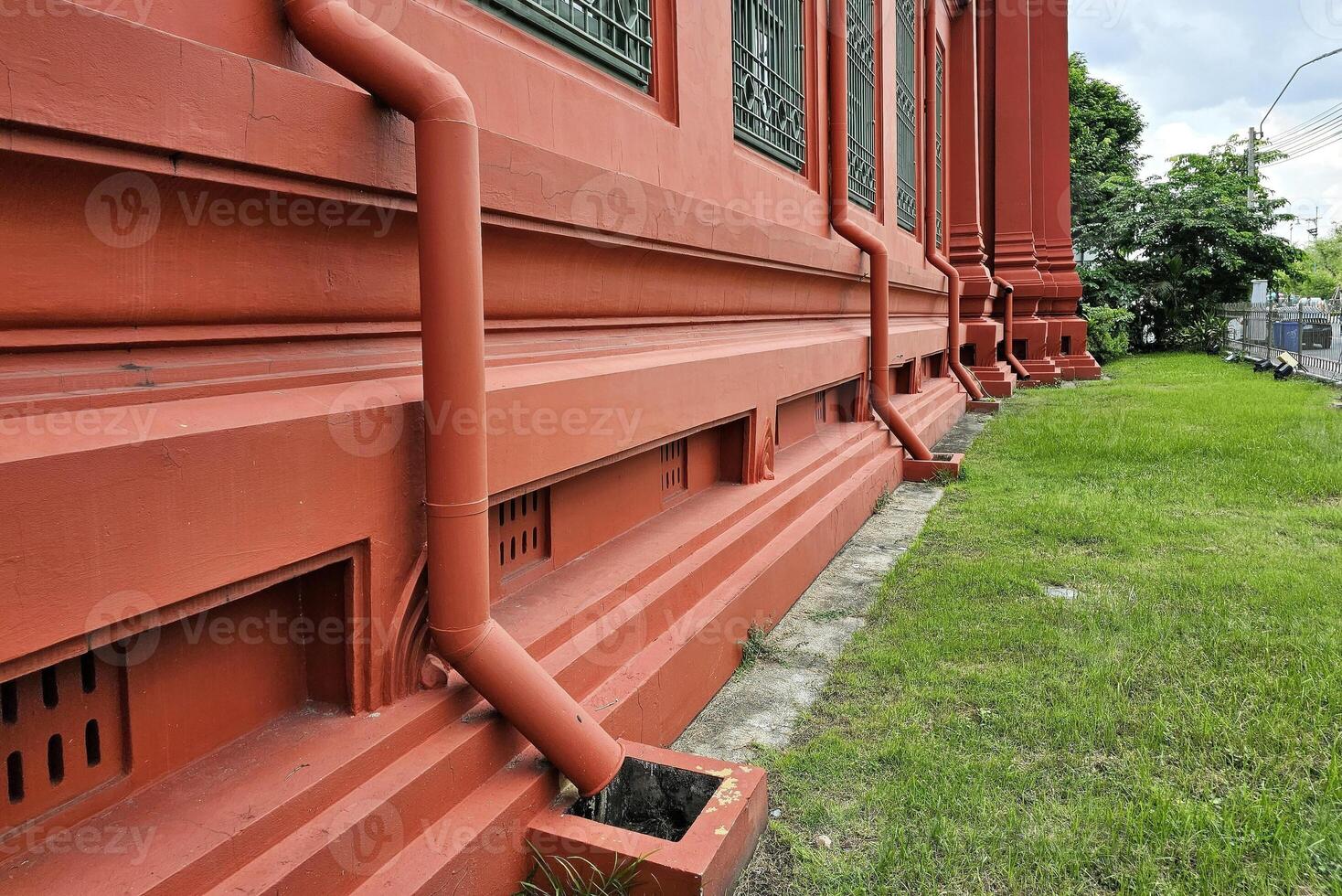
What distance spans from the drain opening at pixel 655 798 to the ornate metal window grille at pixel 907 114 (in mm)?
7150

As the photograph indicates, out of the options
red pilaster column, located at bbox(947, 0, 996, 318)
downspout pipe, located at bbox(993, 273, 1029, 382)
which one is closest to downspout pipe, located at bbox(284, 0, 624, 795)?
red pilaster column, located at bbox(947, 0, 996, 318)

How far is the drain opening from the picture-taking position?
2.29 meters

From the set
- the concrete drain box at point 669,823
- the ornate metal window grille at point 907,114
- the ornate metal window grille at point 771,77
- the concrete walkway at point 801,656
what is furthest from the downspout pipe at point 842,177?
the concrete drain box at point 669,823

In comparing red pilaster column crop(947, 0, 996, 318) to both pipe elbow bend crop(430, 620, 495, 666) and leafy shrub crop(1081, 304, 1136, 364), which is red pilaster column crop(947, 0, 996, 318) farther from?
pipe elbow bend crop(430, 620, 495, 666)

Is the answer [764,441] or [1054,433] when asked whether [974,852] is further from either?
[1054,433]

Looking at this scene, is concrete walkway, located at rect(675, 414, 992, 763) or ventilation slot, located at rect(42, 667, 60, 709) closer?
ventilation slot, located at rect(42, 667, 60, 709)

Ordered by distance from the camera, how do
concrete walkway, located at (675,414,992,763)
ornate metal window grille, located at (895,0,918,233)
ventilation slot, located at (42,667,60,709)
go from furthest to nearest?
1. ornate metal window grille, located at (895,0,918,233)
2. concrete walkway, located at (675,414,992,763)
3. ventilation slot, located at (42,667,60,709)

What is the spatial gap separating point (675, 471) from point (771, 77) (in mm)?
2384

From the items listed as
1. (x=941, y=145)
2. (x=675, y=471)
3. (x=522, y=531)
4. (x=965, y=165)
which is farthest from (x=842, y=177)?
(x=965, y=165)

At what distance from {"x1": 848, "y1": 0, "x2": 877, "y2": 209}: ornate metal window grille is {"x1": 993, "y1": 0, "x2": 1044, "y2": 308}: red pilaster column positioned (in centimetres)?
856

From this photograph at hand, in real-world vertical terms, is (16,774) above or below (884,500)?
above

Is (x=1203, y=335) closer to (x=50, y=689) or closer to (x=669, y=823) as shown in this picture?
(x=669, y=823)

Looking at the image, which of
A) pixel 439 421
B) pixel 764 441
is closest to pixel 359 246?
pixel 439 421

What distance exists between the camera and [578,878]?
2.03 m
